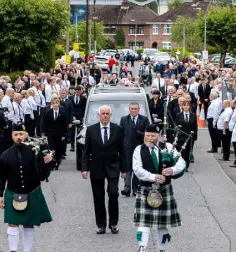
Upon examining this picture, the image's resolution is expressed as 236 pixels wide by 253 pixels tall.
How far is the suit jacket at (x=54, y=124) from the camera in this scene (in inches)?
836

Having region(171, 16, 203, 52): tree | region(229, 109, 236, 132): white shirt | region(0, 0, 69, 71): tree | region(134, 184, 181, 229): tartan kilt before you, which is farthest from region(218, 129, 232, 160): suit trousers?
region(171, 16, 203, 52): tree

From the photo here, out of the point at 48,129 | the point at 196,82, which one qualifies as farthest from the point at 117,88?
the point at 196,82

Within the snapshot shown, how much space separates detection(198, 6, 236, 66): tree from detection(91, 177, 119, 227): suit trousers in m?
53.1

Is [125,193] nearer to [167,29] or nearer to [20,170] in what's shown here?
[20,170]

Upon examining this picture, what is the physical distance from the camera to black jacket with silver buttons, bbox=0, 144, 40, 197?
1138 cm

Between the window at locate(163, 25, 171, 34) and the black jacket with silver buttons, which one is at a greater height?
the black jacket with silver buttons

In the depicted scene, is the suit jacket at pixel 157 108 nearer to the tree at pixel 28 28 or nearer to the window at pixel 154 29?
the tree at pixel 28 28

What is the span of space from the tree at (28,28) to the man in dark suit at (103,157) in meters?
29.5

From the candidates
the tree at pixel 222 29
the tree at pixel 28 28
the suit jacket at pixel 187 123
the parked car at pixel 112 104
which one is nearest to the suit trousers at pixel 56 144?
the parked car at pixel 112 104

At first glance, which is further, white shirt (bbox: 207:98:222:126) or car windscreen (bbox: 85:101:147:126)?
white shirt (bbox: 207:98:222:126)

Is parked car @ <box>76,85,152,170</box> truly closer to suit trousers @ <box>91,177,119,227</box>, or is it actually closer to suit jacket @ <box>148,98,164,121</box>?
suit jacket @ <box>148,98,164,121</box>

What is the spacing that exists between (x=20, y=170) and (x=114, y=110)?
9228mm

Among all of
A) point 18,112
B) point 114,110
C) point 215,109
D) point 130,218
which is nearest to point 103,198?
point 130,218

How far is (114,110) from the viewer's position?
807 inches
